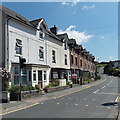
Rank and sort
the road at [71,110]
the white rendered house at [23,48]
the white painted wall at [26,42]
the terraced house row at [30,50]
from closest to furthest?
the road at [71,110], the white rendered house at [23,48], the terraced house row at [30,50], the white painted wall at [26,42]

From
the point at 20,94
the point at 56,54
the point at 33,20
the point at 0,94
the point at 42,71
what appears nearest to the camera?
the point at 0,94

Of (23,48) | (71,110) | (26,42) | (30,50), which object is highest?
(26,42)

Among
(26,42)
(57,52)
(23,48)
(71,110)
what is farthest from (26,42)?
(71,110)

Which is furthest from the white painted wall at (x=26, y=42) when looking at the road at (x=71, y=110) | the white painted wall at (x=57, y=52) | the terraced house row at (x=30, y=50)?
the road at (x=71, y=110)

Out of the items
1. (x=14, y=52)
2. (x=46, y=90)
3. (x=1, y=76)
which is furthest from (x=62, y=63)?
(x=1, y=76)

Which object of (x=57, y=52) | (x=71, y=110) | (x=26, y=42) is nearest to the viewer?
(x=71, y=110)

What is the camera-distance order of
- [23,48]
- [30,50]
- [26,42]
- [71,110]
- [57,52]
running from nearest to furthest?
[71,110] → [23,48] → [26,42] → [30,50] → [57,52]

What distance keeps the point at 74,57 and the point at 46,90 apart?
17777 mm

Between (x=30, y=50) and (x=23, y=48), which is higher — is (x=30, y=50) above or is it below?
below

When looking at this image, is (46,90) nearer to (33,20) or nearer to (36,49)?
(36,49)

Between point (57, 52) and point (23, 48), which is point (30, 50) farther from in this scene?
point (57, 52)

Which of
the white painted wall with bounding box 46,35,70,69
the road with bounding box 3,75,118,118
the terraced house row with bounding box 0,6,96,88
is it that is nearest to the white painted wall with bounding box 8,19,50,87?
the terraced house row with bounding box 0,6,96,88

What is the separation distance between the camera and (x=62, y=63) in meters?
28.6

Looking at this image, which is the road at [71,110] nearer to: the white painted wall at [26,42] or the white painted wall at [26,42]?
the white painted wall at [26,42]
